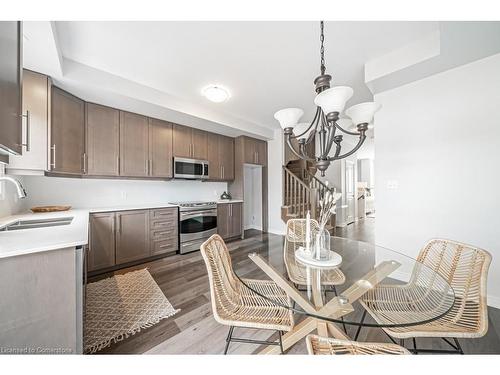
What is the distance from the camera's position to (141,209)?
106 inches

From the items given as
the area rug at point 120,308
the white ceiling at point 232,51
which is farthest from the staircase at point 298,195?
the area rug at point 120,308

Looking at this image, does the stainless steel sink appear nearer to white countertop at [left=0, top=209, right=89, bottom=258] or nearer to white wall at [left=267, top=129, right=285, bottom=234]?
white countertop at [left=0, top=209, right=89, bottom=258]

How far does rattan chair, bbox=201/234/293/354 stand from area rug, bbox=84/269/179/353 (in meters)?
0.86

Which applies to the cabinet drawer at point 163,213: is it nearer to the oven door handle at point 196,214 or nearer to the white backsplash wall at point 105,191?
the oven door handle at point 196,214

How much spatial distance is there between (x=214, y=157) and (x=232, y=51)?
7.35 ft

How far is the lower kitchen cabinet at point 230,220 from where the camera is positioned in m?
3.70

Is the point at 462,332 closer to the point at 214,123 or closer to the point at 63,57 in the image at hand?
the point at 214,123

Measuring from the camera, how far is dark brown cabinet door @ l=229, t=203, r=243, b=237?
12.7 feet

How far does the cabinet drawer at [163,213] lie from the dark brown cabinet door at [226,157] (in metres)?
1.33

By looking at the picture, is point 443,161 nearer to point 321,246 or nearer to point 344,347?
point 321,246

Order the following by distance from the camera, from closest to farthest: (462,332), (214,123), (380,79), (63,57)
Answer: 1. (462,332)
2. (63,57)
3. (380,79)
4. (214,123)

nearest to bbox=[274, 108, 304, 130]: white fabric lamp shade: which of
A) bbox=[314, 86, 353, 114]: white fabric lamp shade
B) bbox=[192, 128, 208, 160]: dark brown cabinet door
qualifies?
bbox=[314, 86, 353, 114]: white fabric lamp shade
